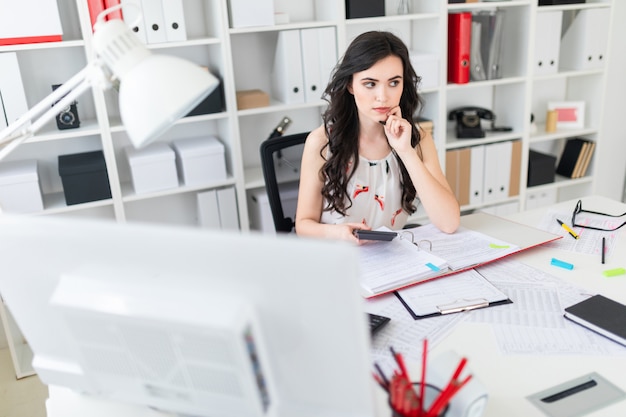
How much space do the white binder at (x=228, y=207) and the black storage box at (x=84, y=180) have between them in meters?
0.52

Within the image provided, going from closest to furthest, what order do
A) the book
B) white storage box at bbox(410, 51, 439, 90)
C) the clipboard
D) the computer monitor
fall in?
the computer monitor → the clipboard → white storage box at bbox(410, 51, 439, 90) → the book

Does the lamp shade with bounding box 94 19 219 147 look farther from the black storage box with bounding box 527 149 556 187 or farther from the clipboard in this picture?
the black storage box with bounding box 527 149 556 187

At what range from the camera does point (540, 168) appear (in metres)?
3.33

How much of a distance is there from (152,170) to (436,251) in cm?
148

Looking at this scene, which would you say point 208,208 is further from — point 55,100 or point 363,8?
point 55,100

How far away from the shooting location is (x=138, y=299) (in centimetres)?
71

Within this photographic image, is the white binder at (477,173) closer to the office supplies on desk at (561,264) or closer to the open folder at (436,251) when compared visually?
the open folder at (436,251)

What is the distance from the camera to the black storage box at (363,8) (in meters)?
2.68

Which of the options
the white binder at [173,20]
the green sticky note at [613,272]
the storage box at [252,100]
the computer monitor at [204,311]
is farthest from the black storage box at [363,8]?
the computer monitor at [204,311]

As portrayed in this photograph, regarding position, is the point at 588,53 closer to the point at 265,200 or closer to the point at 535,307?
Answer: the point at 265,200

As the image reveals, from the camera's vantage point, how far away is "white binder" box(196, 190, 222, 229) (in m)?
2.70

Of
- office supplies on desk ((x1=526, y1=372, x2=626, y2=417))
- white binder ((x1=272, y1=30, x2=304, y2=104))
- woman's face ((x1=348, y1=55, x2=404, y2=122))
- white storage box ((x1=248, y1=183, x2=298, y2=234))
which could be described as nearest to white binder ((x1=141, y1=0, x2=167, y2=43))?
white binder ((x1=272, y1=30, x2=304, y2=104))

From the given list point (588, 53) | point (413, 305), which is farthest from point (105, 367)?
point (588, 53)

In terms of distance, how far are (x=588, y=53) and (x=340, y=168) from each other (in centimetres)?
214
